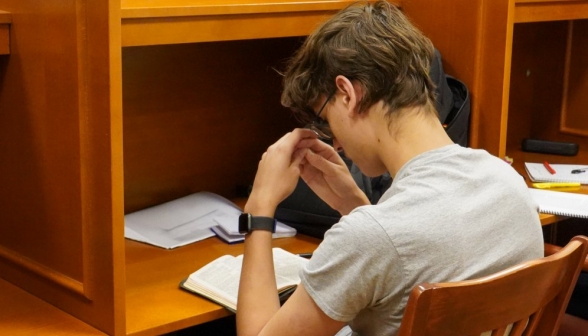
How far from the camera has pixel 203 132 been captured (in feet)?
7.86

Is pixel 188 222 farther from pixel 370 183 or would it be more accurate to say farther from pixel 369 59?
pixel 369 59

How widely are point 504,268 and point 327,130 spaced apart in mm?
405

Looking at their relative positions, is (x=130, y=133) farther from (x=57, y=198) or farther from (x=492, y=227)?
(x=492, y=227)

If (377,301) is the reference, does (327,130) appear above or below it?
above

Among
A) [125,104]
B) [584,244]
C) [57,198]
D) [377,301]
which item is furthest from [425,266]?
[125,104]

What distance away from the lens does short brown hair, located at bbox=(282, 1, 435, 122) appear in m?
1.50

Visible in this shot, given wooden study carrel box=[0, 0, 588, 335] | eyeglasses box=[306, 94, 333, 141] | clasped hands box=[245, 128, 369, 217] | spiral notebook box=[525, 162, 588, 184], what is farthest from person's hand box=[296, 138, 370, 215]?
spiral notebook box=[525, 162, 588, 184]

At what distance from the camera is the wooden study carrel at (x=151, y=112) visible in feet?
4.96

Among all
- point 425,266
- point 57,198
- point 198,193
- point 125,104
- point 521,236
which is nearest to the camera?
point 425,266

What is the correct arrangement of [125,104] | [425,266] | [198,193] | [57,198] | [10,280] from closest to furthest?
[425,266]
[57,198]
[10,280]
[125,104]
[198,193]

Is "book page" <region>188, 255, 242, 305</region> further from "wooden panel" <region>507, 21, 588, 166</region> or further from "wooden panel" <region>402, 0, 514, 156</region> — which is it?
"wooden panel" <region>507, 21, 588, 166</region>

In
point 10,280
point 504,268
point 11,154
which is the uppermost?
point 11,154

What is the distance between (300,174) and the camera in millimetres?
1823

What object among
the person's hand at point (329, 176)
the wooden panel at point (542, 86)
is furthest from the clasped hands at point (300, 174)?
the wooden panel at point (542, 86)
